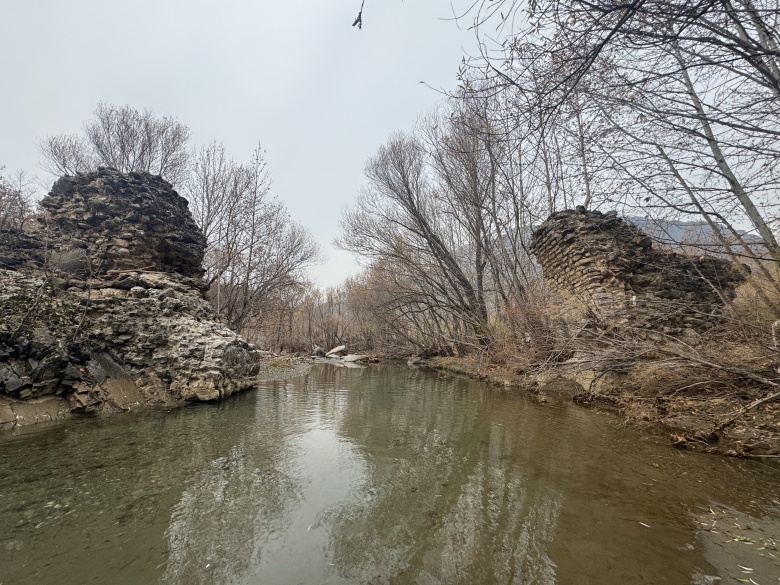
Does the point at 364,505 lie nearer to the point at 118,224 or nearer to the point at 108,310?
the point at 108,310

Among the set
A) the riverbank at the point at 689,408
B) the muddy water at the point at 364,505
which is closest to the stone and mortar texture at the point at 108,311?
the muddy water at the point at 364,505

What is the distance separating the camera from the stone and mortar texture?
5320 mm

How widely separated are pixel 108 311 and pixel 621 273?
11966mm

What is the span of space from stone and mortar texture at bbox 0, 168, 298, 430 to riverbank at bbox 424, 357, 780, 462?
26.1 ft

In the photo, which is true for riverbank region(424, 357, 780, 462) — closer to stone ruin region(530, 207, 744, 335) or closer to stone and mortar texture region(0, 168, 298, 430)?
stone ruin region(530, 207, 744, 335)

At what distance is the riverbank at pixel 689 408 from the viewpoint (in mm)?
4254

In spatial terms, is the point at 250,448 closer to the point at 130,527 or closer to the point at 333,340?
the point at 130,527

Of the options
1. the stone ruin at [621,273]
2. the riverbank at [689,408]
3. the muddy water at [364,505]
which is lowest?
the muddy water at [364,505]

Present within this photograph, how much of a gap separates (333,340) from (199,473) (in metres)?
27.3

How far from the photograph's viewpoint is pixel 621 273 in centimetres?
879

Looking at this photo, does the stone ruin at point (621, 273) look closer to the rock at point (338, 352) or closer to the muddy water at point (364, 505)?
the muddy water at point (364, 505)

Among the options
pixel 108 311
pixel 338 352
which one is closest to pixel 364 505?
pixel 108 311

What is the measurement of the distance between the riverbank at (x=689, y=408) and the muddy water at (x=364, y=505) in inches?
15.6

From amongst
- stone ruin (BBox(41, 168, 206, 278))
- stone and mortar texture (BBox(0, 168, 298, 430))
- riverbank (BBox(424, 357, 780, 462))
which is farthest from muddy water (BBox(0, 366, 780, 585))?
stone ruin (BBox(41, 168, 206, 278))
